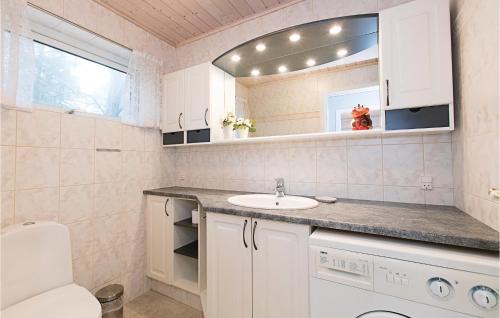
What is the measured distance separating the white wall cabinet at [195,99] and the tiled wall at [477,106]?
1.60m

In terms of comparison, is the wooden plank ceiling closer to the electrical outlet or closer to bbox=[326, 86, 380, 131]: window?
bbox=[326, 86, 380, 131]: window

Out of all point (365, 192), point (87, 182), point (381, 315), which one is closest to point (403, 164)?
point (365, 192)

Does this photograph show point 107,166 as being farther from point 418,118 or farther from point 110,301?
point 418,118

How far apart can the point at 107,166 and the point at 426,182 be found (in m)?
2.34

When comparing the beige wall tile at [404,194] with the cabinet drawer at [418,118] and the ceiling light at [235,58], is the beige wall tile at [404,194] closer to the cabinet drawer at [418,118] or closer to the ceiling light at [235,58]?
the cabinet drawer at [418,118]

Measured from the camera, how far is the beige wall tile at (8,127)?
4.07 feet

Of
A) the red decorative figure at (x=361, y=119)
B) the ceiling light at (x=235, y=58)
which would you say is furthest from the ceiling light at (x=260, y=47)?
the red decorative figure at (x=361, y=119)

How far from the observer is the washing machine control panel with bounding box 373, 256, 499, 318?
687 millimetres

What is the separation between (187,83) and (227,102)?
41 centimetres

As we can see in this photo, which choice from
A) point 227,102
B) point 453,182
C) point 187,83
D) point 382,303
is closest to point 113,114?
point 187,83

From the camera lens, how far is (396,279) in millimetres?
812

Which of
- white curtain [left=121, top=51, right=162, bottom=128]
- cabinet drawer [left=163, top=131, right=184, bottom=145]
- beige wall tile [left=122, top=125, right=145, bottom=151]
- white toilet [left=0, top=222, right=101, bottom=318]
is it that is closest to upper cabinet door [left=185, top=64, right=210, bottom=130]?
cabinet drawer [left=163, top=131, right=184, bottom=145]

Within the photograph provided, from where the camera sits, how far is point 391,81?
3.94 ft

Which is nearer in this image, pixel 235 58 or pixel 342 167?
pixel 342 167
